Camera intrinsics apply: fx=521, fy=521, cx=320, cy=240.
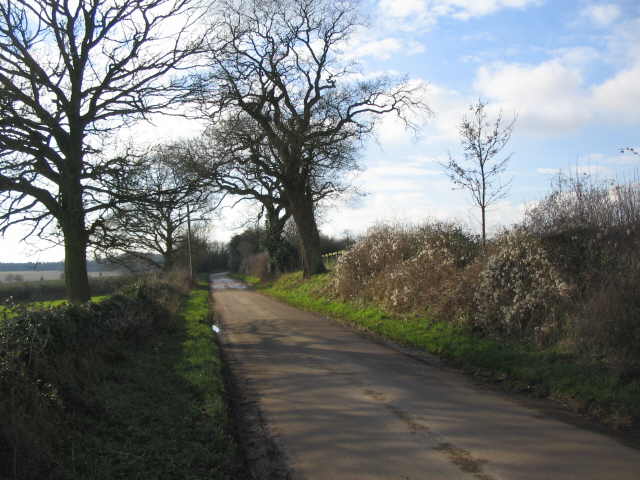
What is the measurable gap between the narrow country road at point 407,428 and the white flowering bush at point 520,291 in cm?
199

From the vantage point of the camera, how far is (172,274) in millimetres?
30828

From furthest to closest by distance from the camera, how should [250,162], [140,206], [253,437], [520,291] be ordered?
[250,162] < [140,206] < [520,291] < [253,437]

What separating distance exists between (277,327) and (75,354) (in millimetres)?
9640

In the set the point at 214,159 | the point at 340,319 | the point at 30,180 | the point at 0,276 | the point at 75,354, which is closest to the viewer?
the point at 75,354

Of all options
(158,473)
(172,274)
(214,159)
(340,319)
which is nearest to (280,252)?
(172,274)

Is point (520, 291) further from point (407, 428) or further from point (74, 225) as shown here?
point (74, 225)

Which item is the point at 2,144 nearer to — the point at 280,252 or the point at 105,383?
the point at 105,383

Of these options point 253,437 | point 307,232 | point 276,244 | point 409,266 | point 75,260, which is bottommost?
point 253,437

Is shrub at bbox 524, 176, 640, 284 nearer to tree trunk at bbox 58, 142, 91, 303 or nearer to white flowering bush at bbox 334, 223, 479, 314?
white flowering bush at bbox 334, 223, 479, 314

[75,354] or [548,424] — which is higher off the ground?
[75,354]

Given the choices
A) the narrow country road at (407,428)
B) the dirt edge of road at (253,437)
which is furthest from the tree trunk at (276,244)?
the dirt edge of road at (253,437)

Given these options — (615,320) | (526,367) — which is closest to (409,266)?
(526,367)

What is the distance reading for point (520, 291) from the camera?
1080 cm

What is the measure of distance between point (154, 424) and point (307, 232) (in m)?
24.4
